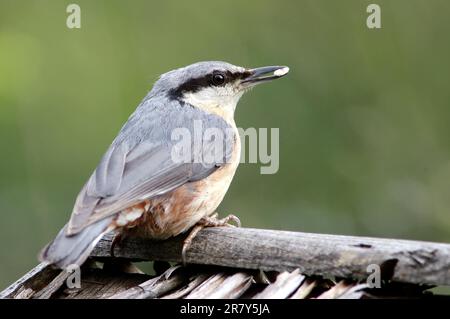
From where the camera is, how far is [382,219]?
5.50m

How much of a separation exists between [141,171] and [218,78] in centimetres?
132

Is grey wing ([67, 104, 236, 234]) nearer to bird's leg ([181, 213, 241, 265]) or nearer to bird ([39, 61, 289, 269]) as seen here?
bird ([39, 61, 289, 269])

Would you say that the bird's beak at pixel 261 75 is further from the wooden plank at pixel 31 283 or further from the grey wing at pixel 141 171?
the wooden plank at pixel 31 283

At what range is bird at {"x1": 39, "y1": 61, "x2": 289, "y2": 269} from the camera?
355cm

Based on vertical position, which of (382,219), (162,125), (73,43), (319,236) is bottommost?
(382,219)

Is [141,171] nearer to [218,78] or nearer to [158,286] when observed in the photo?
[158,286]

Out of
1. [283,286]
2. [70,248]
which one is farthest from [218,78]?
[283,286]

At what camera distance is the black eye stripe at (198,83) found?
4883mm

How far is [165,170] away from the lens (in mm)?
4090

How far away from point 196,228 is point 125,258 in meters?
0.39

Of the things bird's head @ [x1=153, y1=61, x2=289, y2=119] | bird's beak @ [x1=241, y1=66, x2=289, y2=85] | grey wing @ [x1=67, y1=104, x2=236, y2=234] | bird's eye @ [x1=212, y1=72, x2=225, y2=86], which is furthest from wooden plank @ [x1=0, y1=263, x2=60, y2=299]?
bird's beak @ [x1=241, y1=66, x2=289, y2=85]
